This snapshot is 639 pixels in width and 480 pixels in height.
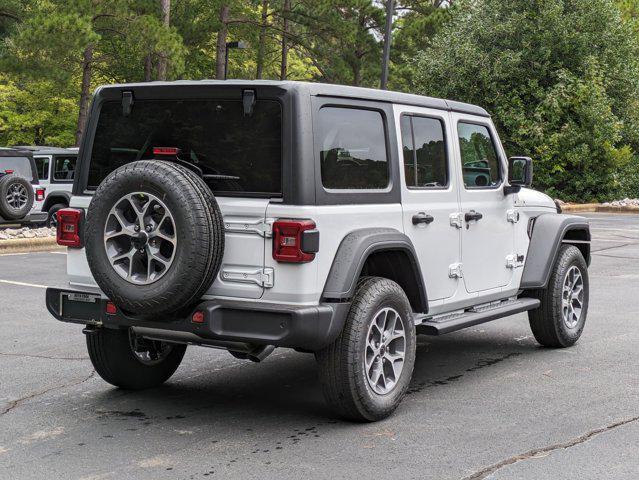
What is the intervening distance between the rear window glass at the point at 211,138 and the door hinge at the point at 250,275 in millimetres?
433

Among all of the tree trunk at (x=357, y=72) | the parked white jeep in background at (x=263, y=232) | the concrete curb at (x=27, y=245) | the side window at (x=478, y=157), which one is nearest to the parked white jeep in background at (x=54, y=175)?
the concrete curb at (x=27, y=245)

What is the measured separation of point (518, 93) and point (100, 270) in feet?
90.2

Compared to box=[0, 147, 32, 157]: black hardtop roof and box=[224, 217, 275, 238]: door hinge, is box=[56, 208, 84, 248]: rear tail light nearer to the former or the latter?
box=[224, 217, 275, 238]: door hinge

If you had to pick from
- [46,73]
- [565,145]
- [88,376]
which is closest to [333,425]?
[88,376]

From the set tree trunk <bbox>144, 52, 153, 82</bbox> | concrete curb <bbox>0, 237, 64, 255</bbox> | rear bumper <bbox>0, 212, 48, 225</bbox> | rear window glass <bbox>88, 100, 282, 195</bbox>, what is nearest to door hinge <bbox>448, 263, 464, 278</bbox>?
rear window glass <bbox>88, 100, 282, 195</bbox>

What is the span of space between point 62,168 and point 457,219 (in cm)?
1550

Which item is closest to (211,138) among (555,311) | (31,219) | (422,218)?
(422,218)

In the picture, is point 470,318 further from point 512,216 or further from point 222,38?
point 222,38

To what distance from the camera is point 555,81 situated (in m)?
31.4

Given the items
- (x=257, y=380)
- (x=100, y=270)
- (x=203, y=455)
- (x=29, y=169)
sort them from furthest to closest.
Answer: (x=29, y=169) → (x=257, y=380) → (x=100, y=270) → (x=203, y=455)

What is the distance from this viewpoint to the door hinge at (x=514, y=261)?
7453 millimetres

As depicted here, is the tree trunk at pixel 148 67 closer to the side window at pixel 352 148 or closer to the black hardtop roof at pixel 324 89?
the black hardtop roof at pixel 324 89

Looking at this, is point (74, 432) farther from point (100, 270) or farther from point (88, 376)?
point (88, 376)

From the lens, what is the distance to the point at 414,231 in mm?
6215
